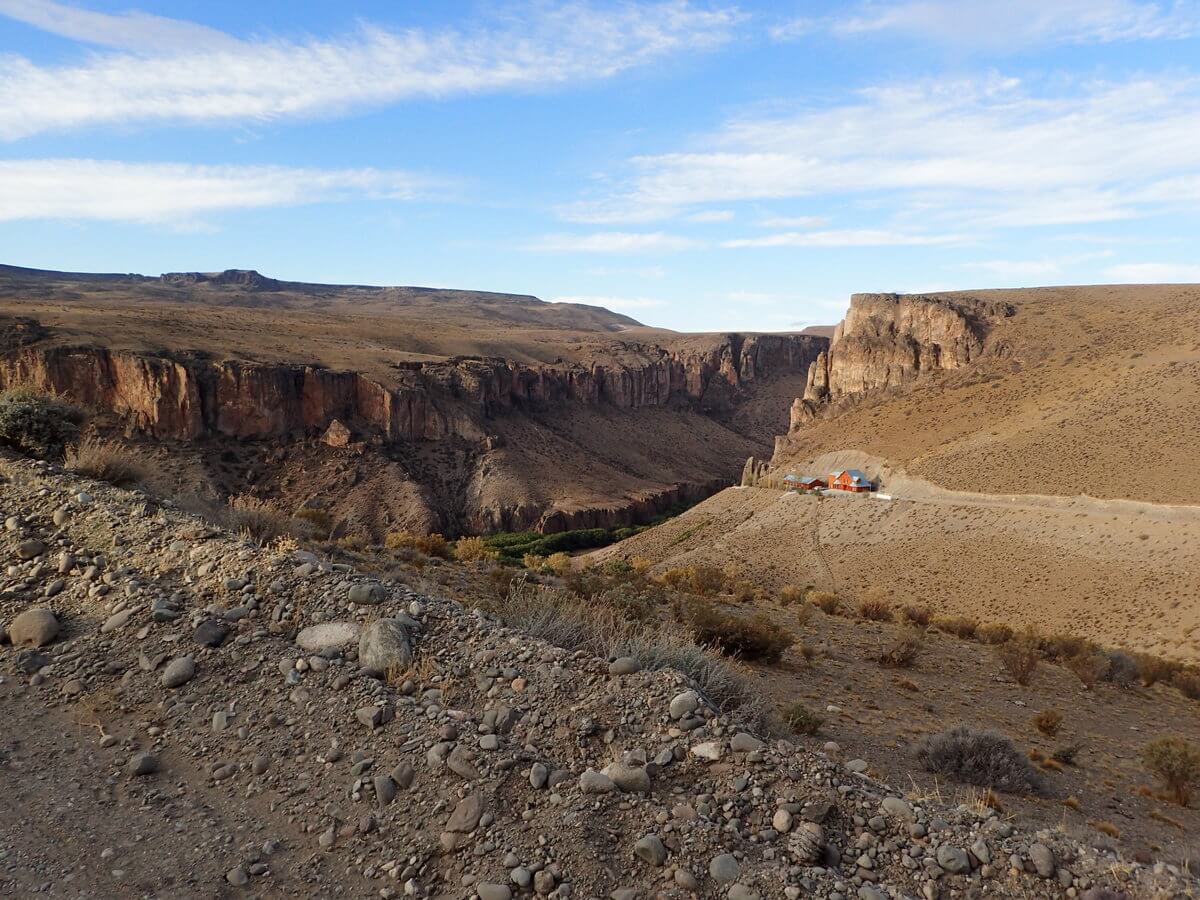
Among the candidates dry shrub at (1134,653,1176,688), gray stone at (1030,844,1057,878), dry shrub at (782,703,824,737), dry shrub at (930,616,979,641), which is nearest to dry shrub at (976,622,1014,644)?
dry shrub at (930,616,979,641)

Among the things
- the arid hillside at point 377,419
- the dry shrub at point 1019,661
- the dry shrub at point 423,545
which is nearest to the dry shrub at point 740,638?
the dry shrub at point 1019,661

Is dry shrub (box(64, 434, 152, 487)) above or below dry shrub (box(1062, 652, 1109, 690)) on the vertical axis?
above

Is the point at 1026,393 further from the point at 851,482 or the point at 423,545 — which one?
the point at 423,545

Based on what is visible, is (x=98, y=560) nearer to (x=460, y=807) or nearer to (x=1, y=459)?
(x=1, y=459)

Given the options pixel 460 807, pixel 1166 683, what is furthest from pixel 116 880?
pixel 1166 683

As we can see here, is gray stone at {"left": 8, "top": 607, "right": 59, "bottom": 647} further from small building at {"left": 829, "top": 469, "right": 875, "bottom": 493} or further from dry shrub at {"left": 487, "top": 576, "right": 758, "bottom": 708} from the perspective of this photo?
small building at {"left": 829, "top": 469, "right": 875, "bottom": 493}

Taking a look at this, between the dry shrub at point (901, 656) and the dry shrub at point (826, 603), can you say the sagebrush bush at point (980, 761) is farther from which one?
the dry shrub at point (826, 603)
